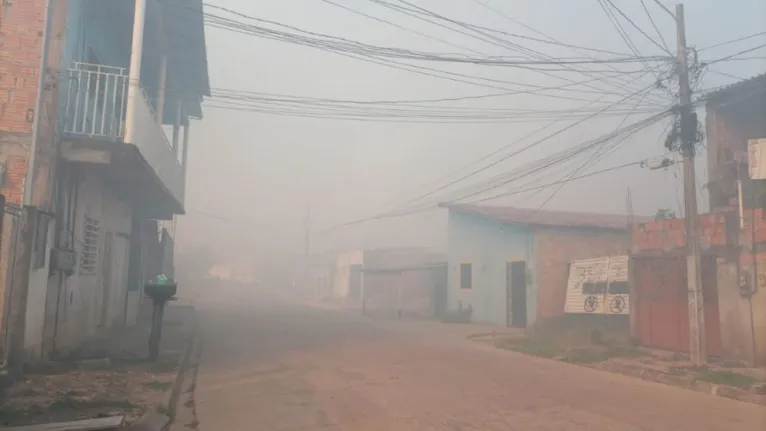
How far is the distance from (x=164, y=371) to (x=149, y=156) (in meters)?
4.05

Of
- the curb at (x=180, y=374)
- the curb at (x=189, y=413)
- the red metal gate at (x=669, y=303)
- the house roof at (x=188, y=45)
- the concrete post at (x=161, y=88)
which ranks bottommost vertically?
the curb at (x=189, y=413)

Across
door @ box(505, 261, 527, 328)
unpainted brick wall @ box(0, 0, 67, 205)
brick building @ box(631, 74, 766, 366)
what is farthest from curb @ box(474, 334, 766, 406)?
unpainted brick wall @ box(0, 0, 67, 205)

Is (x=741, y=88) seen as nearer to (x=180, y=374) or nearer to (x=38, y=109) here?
(x=180, y=374)

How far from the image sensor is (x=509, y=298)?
77.9 ft

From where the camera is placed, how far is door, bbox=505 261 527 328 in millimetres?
23047

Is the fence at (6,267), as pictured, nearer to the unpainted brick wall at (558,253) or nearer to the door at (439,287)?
the unpainted brick wall at (558,253)

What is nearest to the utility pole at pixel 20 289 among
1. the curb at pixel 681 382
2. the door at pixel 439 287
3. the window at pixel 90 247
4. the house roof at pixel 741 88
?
the window at pixel 90 247

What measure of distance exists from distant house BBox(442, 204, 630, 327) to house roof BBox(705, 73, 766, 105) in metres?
7.61

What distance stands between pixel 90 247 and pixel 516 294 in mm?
16669

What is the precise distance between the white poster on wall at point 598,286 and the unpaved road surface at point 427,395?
5.67m

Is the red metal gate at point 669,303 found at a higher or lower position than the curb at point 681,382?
higher

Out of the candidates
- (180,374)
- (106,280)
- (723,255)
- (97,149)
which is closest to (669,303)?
(723,255)

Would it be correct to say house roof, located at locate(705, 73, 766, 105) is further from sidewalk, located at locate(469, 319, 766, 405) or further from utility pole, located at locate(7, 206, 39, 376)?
utility pole, located at locate(7, 206, 39, 376)

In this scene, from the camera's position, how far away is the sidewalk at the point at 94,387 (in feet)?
20.6
